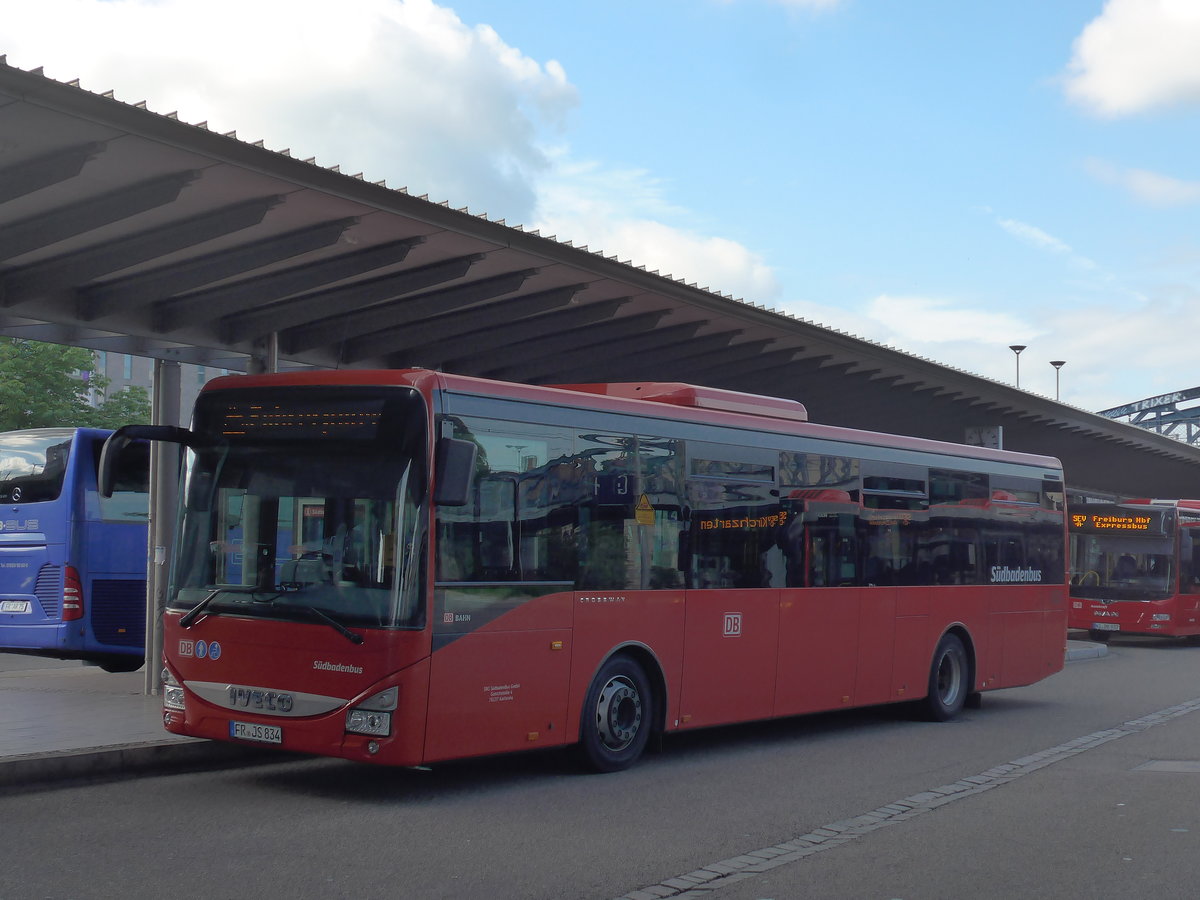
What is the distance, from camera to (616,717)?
1037 centimetres

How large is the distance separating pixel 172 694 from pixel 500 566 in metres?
2.41

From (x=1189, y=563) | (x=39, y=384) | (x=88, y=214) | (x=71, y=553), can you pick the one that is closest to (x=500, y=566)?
(x=88, y=214)

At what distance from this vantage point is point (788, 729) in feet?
45.0

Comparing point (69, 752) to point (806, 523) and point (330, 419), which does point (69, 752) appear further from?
point (806, 523)

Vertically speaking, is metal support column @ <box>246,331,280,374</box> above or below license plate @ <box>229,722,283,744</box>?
above

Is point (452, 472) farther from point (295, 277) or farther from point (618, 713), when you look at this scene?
point (295, 277)

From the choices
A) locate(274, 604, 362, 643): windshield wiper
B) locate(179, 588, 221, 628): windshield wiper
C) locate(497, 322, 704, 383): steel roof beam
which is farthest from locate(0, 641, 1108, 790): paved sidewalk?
locate(497, 322, 704, 383): steel roof beam

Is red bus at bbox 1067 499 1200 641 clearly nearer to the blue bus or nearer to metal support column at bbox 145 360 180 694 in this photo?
the blue bus

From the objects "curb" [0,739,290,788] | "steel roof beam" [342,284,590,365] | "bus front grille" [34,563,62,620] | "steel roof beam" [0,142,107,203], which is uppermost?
"steel roof beam" [0,142,107,203]

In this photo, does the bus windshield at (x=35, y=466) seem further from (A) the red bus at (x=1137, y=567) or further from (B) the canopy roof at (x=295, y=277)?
(A) the red bus at (x=1137, y=567)

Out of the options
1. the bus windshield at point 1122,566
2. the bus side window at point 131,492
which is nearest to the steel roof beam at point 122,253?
the bus side window at point 131,492

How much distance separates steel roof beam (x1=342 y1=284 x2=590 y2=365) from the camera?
45.8ft

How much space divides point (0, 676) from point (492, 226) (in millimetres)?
8315

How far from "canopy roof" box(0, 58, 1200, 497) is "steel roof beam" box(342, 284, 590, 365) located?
0.07 feet
